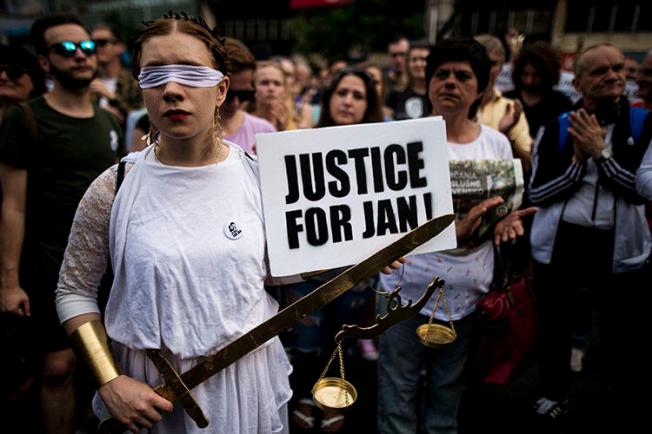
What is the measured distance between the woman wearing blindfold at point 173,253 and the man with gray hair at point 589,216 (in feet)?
6.26

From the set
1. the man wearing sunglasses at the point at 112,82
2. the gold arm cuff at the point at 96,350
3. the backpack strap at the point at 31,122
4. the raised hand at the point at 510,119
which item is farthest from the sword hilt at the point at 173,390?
the man wearing sunglasses at the point at 112,82

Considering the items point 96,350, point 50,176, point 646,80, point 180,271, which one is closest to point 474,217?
point 180,271

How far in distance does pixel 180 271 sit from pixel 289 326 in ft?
1.13

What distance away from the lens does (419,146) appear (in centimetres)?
154

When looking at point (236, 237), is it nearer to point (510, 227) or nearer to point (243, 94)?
point (510, 227)

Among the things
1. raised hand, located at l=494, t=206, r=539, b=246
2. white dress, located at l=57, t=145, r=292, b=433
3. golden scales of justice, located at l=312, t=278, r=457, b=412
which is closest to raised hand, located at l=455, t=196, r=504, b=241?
raised hand, located at l=494, t=206, r=539, b=246

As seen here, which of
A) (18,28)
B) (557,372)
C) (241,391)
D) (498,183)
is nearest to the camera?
(241,391)

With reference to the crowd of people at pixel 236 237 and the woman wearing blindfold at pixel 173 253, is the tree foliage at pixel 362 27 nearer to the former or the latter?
the crowd of people at pixel 236 237

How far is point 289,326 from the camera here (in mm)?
1389

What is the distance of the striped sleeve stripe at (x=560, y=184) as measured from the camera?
2568 millimetres

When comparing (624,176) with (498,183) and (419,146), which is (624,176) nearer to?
(498,183)

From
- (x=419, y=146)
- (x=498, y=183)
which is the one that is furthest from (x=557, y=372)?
(x=419, y=146)

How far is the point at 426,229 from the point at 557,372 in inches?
76.8

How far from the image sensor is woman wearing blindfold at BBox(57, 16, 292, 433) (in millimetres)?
1324
